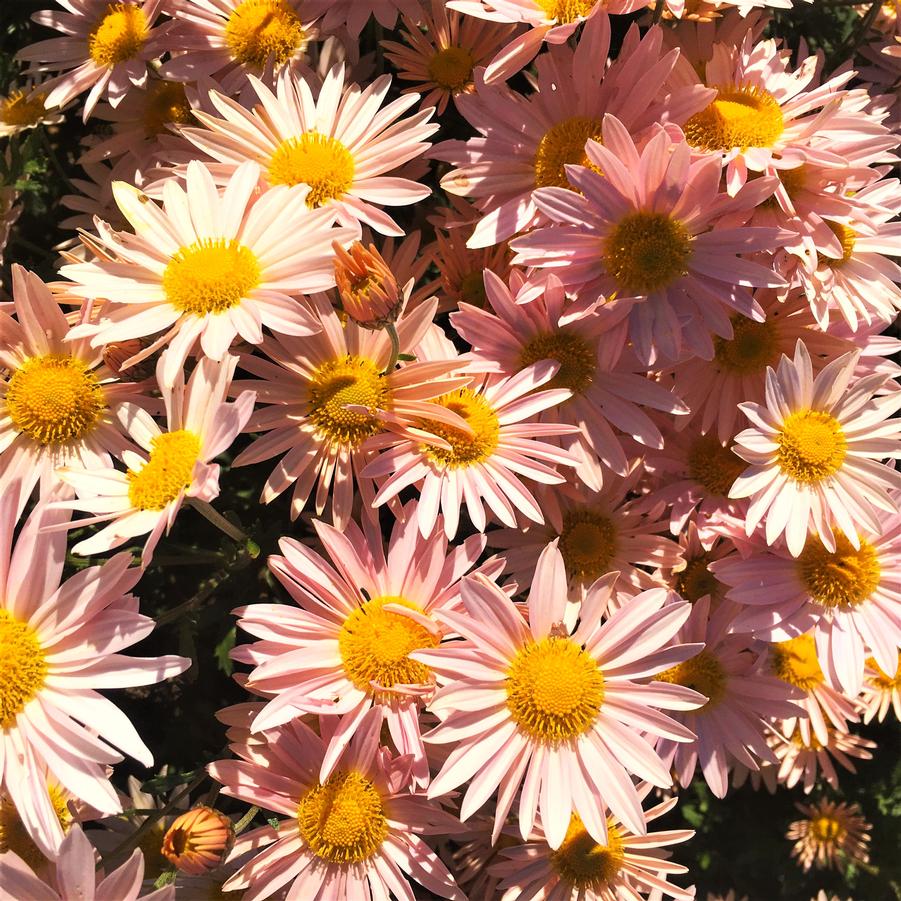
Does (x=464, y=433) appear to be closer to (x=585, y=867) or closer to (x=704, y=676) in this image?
(x=704, y=676)

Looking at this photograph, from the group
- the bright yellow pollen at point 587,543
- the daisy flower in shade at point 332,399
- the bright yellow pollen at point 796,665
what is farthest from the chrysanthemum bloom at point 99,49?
the bright yellow pollen at point 796,665

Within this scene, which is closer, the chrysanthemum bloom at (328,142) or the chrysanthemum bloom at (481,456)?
the chrysanthemum bloom at (481,456)

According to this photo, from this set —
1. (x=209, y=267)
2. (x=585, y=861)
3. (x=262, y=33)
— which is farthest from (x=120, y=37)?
(x=585, y=861)

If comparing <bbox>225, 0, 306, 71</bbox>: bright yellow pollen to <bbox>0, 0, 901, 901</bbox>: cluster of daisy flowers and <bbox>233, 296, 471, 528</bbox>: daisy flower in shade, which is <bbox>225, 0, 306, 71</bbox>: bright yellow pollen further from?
<bbox>233, 296, 471, 528</bbox>: daisy flower in shade

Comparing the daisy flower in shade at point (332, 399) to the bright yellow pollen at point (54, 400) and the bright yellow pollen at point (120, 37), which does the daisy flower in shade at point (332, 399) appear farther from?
the bright yellow pollen at point (120, 37)

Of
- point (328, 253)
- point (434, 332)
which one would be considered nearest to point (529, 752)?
point (434, 332)

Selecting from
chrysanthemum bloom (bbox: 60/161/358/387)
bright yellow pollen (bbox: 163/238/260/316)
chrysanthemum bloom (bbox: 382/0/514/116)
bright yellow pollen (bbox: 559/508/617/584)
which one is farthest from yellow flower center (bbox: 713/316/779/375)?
bright yellow pollen (bbox: 163/238/260/316)
